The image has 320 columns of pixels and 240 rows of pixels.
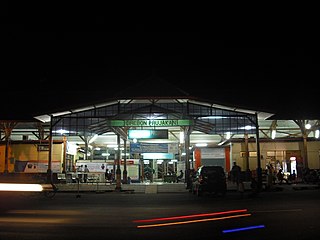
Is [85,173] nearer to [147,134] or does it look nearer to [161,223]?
[147,134]

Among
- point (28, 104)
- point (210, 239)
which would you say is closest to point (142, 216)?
point (210, 239)

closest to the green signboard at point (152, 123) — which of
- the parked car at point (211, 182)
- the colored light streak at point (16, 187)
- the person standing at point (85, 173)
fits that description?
the parked car at point (211, 182)

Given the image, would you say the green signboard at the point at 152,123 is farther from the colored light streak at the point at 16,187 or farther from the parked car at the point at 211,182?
the colored light streak at the point at 16,187

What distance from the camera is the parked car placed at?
20.8 m

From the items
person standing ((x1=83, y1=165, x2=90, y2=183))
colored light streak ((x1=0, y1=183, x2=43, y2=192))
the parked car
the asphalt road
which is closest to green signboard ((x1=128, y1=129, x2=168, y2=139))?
the parked car

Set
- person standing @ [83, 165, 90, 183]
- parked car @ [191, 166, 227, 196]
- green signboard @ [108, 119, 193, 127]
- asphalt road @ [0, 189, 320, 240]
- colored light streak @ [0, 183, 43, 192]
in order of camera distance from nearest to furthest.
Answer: asphalt road @ [0, 189, 320, 240], colored light streak @ [0, 183, 43, 192], parked car @ [191, 166, 227, 196], green signboard @ [108, 119, 193, 127], person standing @ [83, 165, 90, 183]

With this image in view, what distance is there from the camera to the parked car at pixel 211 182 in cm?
2084

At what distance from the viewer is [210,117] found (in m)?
26.9

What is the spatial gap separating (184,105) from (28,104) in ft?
49.1

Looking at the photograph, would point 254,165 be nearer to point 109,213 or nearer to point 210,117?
point 210,117

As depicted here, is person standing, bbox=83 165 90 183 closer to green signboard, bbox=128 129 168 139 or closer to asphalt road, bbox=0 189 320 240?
green signboard, bbox=128 129 168 139

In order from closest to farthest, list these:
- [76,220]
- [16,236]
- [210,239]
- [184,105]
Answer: [210,239] < [16,236] < [76,220] < [184,105]

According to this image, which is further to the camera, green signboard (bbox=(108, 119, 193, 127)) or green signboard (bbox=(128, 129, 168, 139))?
green signboard (bbox=(128, 129, 168, 139))

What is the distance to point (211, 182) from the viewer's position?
20.9m
